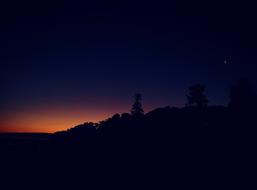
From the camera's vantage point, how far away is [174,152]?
39.3 meters

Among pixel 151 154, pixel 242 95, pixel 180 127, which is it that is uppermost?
pixel 242 95

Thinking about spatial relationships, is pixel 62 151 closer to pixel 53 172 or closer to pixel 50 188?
pixel 53 172

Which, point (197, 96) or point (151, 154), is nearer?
point (151, 154)

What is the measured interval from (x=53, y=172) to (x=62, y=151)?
6828mm

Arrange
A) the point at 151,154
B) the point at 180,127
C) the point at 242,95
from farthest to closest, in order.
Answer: the point at 242,95 → the point at 180,127 → the point at 151,154

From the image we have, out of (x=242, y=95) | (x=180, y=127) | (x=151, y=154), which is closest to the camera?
(x=151, y=154)

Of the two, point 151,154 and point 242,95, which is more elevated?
point 242,95

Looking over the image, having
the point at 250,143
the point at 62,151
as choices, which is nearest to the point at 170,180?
the point at 250,143

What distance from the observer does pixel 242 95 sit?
194 ft

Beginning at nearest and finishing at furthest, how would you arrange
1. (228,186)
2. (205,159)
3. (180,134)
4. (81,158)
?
(228,186) < (205,159) < (180,134) < (81,158)

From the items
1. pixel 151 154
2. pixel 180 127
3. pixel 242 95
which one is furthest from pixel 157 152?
pixel 242 95

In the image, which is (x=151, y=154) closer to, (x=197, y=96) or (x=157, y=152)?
(x=157, y=152)

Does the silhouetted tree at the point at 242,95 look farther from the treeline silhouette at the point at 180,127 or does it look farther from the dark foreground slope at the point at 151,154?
the dark foreground slope at the point at 151,154

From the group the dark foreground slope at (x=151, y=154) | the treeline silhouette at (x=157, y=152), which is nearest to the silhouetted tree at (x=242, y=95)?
the treeline silhouette at (x=157, y=152)
